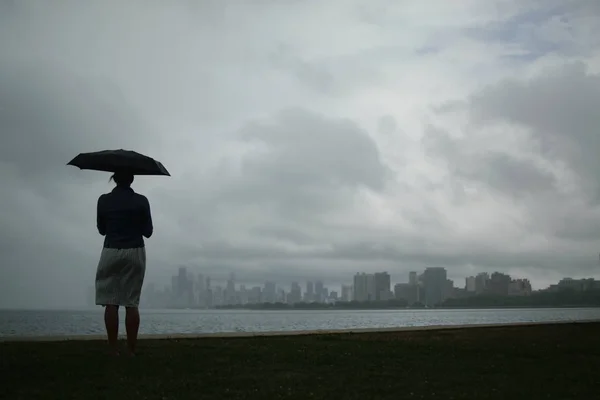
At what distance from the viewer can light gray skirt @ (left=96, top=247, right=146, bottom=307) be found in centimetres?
973

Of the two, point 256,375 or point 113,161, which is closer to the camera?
point 256,375

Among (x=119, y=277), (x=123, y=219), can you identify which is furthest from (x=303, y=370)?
(x=123, y=219)

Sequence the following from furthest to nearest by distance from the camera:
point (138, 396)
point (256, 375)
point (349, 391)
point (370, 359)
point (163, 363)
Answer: point (370, 359), point (163, 363), point (256, 375), point (349, 391), point (138, 396)

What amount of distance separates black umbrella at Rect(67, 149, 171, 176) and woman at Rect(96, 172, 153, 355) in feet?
1.27

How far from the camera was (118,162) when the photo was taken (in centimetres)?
984

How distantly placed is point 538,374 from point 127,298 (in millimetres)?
5976

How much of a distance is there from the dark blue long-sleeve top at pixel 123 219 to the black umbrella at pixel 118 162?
0.40 meters

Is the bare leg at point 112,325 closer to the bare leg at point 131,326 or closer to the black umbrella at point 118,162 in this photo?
the bare leg at point 131,326

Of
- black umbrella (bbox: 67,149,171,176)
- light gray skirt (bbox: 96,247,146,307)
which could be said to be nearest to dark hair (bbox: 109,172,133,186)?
black umbrella (bbox: 67,149,171,176)

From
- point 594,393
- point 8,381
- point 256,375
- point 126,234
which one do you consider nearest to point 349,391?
point 256,375

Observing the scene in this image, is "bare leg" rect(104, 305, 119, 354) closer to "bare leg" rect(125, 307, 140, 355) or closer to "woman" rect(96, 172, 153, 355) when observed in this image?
"woman" rect(96, 172, 153, 355)

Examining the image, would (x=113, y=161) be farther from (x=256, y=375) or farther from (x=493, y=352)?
(x=493, y=352)

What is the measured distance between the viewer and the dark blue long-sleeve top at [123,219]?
32.4 feet

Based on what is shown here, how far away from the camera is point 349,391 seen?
698 cm
